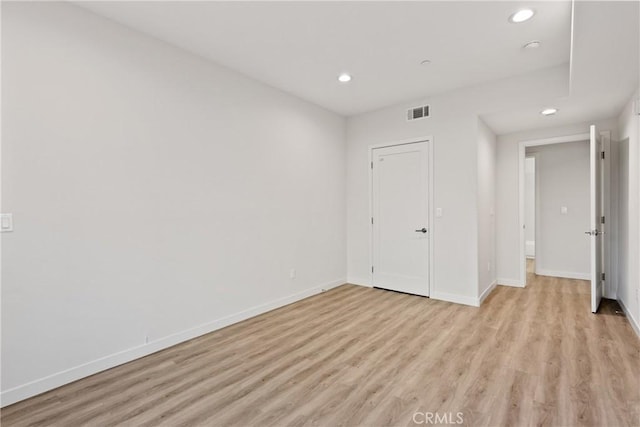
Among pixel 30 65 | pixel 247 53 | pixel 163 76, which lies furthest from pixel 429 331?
pixel 30 65

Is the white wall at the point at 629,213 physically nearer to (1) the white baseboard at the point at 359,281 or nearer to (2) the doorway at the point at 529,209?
(1) the white baseboard at the point at 359,281

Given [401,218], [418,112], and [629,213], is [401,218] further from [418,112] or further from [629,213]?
[629,213]

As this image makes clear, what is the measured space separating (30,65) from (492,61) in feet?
13.0

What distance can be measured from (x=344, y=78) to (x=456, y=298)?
313 cm

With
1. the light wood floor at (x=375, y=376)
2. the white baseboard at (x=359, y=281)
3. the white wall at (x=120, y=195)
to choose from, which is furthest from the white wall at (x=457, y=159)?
the white wall at (x=120, y=195)

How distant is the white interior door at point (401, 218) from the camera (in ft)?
14.6

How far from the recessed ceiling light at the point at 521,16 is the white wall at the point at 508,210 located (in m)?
2.77

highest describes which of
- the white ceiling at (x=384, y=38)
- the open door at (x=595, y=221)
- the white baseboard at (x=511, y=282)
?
the white ceiling at (x=384, y=38)

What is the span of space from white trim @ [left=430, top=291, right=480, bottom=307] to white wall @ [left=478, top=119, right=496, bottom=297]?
0.17 meters

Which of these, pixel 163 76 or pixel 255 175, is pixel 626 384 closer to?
pixel 255 175

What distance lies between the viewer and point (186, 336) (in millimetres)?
3055

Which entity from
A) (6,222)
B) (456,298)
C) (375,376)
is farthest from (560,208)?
(6,222)

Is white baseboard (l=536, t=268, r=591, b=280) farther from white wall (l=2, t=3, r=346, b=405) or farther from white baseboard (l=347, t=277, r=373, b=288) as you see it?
white wall (l=2, t=3, r=346, b=405)

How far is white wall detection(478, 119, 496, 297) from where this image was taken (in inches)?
163
